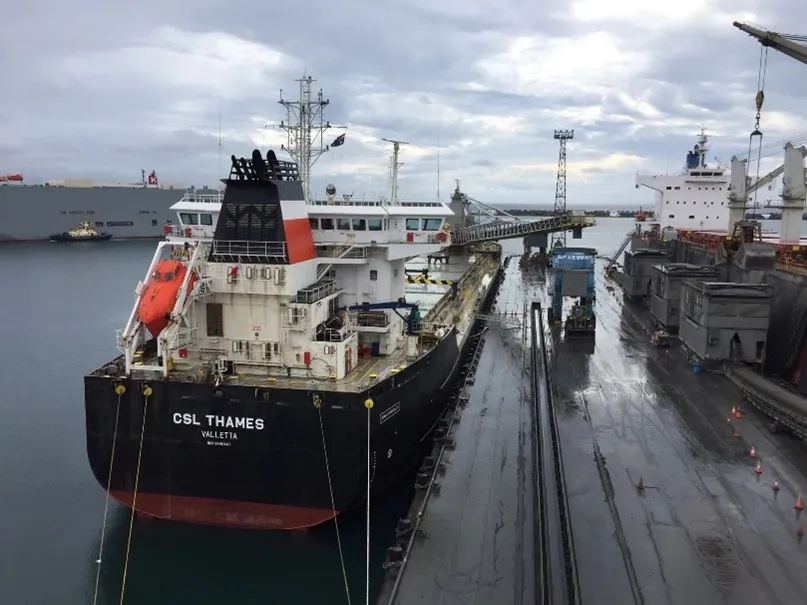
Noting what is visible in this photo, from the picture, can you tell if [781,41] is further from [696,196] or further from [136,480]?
[696,196]

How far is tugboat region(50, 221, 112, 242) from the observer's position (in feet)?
311

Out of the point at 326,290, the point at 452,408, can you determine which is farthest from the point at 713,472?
the point at 326,290

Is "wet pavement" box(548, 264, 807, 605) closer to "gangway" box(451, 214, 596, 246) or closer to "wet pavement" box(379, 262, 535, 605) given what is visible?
"wet pavement" box(379, 262, 535, 605)

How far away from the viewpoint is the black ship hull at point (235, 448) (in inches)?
541

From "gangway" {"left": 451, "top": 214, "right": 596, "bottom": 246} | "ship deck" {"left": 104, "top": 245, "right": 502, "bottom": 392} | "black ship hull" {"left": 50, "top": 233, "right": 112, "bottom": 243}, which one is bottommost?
"ship deck" {"left": 104, "top": 245, "right": 502, "bottom": 392}

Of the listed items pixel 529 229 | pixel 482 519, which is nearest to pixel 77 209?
pixel 529 229

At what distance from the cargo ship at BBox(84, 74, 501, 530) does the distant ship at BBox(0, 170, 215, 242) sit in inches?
3505

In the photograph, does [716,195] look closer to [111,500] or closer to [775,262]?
[775,262]

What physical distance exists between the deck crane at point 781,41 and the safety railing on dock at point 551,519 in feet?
43.2

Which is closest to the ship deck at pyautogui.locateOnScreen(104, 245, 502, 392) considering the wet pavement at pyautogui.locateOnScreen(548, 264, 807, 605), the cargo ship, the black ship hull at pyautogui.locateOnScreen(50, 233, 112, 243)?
the cargo ship

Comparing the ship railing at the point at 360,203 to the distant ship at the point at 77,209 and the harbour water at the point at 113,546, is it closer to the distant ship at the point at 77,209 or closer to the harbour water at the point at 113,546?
the harbour water at the point at 113,546

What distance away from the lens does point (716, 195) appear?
5647 centimetres

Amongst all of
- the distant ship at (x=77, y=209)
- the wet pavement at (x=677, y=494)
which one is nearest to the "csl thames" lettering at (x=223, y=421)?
the wet pavement at (x=677, y=494)

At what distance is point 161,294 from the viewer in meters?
14.4
